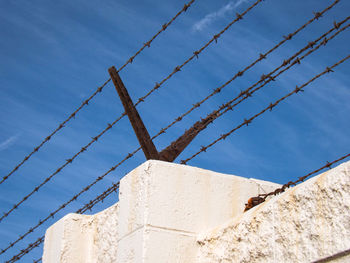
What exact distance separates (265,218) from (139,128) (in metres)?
1.25

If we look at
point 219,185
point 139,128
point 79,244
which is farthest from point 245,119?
point 79,244

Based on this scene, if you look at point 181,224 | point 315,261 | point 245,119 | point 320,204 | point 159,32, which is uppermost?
point 159,32

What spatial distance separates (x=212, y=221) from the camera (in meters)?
3.44

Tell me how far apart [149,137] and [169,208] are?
2.07ft

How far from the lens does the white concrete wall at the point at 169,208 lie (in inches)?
127

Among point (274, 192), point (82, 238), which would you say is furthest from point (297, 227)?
point (82, 238)

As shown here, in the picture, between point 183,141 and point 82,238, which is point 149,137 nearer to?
point 183,141

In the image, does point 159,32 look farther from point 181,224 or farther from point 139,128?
point 181,224

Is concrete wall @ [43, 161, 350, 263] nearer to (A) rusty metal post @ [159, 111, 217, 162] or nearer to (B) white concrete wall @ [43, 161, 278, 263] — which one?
(B) white concrete wall @ [43, 161, 278, 263]

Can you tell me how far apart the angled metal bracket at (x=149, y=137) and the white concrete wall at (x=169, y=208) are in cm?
24

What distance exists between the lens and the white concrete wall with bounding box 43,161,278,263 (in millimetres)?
3238

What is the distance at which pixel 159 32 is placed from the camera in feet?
14.3

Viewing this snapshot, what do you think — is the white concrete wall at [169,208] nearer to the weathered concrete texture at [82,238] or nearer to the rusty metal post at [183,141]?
the weathered concrete texture at [82,238]

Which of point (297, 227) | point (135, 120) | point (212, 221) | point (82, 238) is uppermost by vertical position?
point (135, 120)
